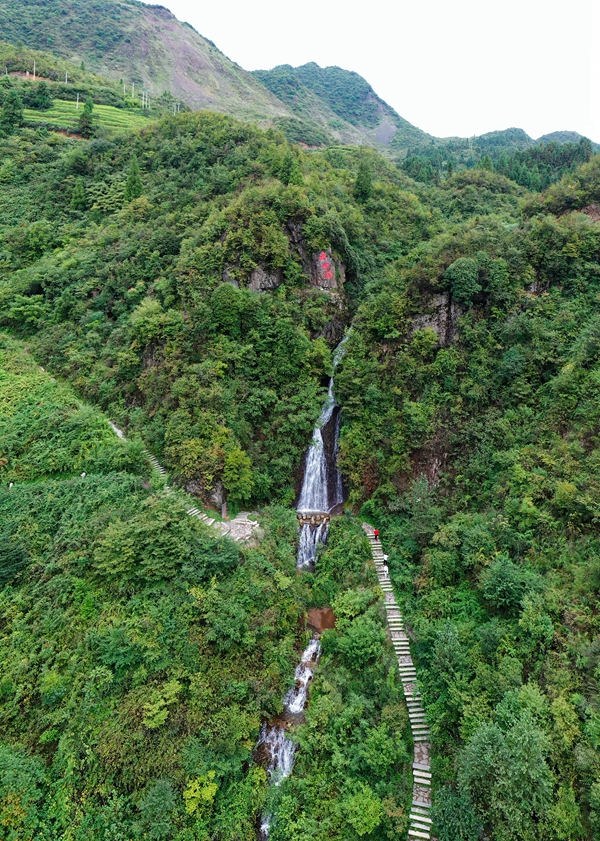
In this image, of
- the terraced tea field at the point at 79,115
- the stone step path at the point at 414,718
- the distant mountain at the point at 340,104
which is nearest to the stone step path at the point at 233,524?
the stone step path at the point at 414,718

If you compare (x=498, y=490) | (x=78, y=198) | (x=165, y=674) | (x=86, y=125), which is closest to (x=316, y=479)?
(x=498, y=490)

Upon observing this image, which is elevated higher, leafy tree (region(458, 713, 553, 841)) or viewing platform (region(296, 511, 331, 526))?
leafy tree (region(458, 713, 553, 841))

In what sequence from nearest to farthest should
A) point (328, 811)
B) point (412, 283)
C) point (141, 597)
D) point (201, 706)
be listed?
1. point (328, 811)
2. point (201, 706)
3. point (141, 597)
4. point (412, 283)

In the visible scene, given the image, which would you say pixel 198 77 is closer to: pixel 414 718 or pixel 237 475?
pixel 237 475

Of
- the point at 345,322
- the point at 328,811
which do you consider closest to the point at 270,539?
the point at 328,811

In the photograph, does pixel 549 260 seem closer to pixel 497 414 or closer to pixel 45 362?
pixel 497 414

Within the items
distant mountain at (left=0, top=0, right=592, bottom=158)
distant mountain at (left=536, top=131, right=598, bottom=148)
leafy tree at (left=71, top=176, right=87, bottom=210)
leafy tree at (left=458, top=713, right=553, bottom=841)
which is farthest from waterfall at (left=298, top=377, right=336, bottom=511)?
distant mountain at (left=536, top=131, right=598, bottom=148)

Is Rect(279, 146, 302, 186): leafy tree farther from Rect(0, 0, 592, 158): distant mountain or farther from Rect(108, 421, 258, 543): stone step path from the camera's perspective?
Rect(0, 0, 592, 158): distant mountain

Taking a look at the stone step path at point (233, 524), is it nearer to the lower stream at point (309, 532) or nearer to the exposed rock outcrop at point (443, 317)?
the lower stream at point (309, 532)
